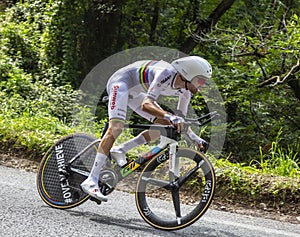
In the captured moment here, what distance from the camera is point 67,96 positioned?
1079cm

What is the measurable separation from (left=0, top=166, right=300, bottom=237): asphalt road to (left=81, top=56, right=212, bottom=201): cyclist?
0.33 meters

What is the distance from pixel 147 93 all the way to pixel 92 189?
1.07 m

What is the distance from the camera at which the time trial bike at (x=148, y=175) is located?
4.55 metres

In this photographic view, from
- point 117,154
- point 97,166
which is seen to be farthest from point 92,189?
point 117,154

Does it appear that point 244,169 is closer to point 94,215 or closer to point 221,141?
point 94,215

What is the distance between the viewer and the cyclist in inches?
180

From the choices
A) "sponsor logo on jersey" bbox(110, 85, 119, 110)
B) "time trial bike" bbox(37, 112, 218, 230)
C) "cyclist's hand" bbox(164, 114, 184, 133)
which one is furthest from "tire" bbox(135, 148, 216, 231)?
"sponsor logo on jersey" bbox(110, 85, 119, 110)

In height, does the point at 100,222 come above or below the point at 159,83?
below

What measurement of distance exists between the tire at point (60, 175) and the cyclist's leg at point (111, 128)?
293 mm

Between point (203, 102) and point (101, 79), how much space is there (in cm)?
303

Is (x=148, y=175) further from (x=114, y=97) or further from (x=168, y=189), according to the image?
(x=114, y=97)

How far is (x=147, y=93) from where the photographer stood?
4637mm

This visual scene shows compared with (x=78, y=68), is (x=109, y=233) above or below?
above

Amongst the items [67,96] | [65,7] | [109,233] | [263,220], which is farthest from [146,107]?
[65,7]
